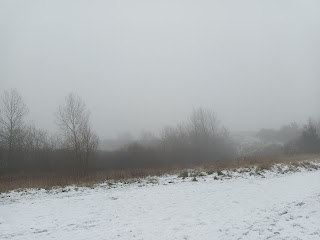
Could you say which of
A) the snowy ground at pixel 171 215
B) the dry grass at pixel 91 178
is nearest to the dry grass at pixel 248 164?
the dry grass at pixel 91 178

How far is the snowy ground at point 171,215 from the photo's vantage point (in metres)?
7.41

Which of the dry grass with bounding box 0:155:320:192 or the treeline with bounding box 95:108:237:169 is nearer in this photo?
the dry grass with bounding box 0:155:320:192

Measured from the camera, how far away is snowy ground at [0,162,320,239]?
7.41 metres

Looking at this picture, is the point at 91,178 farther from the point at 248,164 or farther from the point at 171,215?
the point at 248,164

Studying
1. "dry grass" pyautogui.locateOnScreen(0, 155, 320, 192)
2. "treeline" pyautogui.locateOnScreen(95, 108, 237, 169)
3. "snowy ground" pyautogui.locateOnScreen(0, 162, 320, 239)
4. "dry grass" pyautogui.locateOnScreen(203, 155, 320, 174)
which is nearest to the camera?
"snowy ground" pyautogui.locateOnScreen(0, 162, 320, 239)

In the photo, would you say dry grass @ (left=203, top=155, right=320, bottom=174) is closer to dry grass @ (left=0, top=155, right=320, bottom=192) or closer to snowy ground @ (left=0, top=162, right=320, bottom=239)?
dry grass @ (left=0, top=155, right=320, bottom=192)

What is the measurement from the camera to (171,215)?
31.8 ft

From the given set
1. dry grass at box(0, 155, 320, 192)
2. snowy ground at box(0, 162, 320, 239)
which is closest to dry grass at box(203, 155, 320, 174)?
dry grass at box(0, 155, 320, 192)

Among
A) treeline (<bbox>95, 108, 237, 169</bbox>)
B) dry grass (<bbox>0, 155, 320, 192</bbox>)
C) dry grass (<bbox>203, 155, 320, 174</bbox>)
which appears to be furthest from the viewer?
treeline (<bbox>95, 108, 237, 169</bbox>)

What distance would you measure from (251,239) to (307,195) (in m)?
7.16

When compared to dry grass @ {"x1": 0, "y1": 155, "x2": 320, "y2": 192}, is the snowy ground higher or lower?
lower

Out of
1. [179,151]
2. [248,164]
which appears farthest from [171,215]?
[179,151]

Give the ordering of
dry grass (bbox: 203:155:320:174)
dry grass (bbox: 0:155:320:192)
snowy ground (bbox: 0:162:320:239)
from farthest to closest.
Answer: dry grass (bbox: 203:155:320:174) → dry grass (bbox: 0:155:320:192) → snowy ground (bbox: 0:162:320:239)

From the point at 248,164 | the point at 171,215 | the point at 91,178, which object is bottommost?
the point at 171,215
